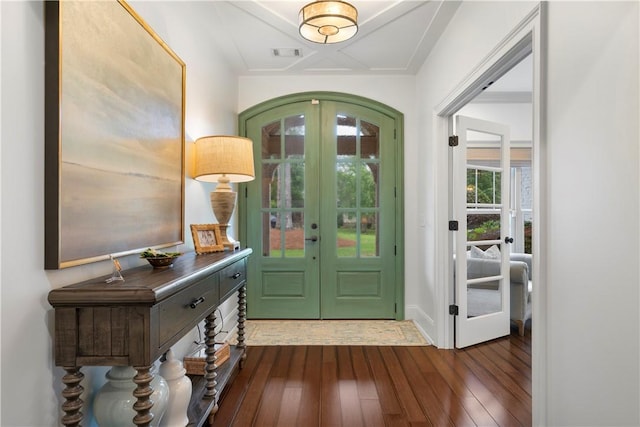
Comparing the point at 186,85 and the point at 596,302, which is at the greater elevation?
the point at 186,85

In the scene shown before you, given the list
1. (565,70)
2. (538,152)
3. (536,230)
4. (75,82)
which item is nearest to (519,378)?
(536,230)

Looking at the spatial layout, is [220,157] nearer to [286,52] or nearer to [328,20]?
[328,20]

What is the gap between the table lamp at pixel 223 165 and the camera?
2336 millimetres

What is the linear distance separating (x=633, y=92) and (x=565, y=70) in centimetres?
38

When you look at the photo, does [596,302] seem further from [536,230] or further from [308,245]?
[308,245]

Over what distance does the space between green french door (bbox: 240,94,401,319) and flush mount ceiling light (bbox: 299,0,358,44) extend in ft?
4.30

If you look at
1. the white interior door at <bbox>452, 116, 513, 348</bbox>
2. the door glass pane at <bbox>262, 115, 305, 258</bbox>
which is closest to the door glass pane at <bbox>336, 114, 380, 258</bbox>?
the door glass pane at <bbox>262, 115, 305, 258</bbox>

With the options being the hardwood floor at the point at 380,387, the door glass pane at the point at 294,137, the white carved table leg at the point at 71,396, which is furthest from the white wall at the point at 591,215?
the door glass pane at the point at 294,137

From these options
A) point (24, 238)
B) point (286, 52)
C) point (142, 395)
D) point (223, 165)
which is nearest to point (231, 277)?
point (223, 165)

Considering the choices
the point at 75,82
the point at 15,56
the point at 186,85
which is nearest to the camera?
the point at 15,56

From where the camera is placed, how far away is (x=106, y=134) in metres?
1.45

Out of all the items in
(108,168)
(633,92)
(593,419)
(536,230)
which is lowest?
(593,419)

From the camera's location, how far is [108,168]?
146 cm

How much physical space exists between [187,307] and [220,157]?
46.1 inches
